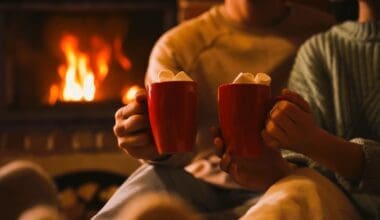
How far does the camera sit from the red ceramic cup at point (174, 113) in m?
0.81

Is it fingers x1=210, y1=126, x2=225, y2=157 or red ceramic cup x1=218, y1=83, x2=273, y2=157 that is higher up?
red ceramic cup x1=218, y1=83, x2=273, y2=157

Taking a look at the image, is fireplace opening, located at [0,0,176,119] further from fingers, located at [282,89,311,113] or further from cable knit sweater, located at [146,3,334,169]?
fingers, located at [282,89,311,113]

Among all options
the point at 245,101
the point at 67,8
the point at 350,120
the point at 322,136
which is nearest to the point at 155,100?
the point at 245,101

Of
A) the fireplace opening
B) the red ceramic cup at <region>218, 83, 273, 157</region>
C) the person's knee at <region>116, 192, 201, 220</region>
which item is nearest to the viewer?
the person's knee at <region>116, 192, 201, 220</region>

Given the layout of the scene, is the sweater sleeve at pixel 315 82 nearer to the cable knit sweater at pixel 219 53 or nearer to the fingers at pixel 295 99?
the cable knit sweater at pixel 219 53

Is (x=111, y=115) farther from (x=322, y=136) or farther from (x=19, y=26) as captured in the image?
(x=322, y=136)

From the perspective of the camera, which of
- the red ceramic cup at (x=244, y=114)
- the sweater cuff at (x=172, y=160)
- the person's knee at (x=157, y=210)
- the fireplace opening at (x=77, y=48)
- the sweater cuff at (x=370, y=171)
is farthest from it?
the fireplace opening at (x=77, y=48)

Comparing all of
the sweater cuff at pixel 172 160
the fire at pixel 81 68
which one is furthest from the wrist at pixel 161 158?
the fire at pixel 81 68

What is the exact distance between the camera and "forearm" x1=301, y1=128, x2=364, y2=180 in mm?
862

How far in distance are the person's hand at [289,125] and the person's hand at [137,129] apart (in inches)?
7.8

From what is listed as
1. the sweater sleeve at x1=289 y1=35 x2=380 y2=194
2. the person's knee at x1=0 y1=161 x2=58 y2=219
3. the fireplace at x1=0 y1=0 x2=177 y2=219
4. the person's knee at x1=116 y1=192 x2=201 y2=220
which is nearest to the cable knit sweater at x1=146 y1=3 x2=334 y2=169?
the sweater sleeve at x1=289 y1=35 x2=380 y2=194

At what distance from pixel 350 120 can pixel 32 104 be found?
4.54 ft

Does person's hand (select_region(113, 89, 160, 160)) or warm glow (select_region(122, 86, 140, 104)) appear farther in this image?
warm glow (select_region(122, 86, 140, 104))

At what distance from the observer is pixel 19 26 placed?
2.19m
